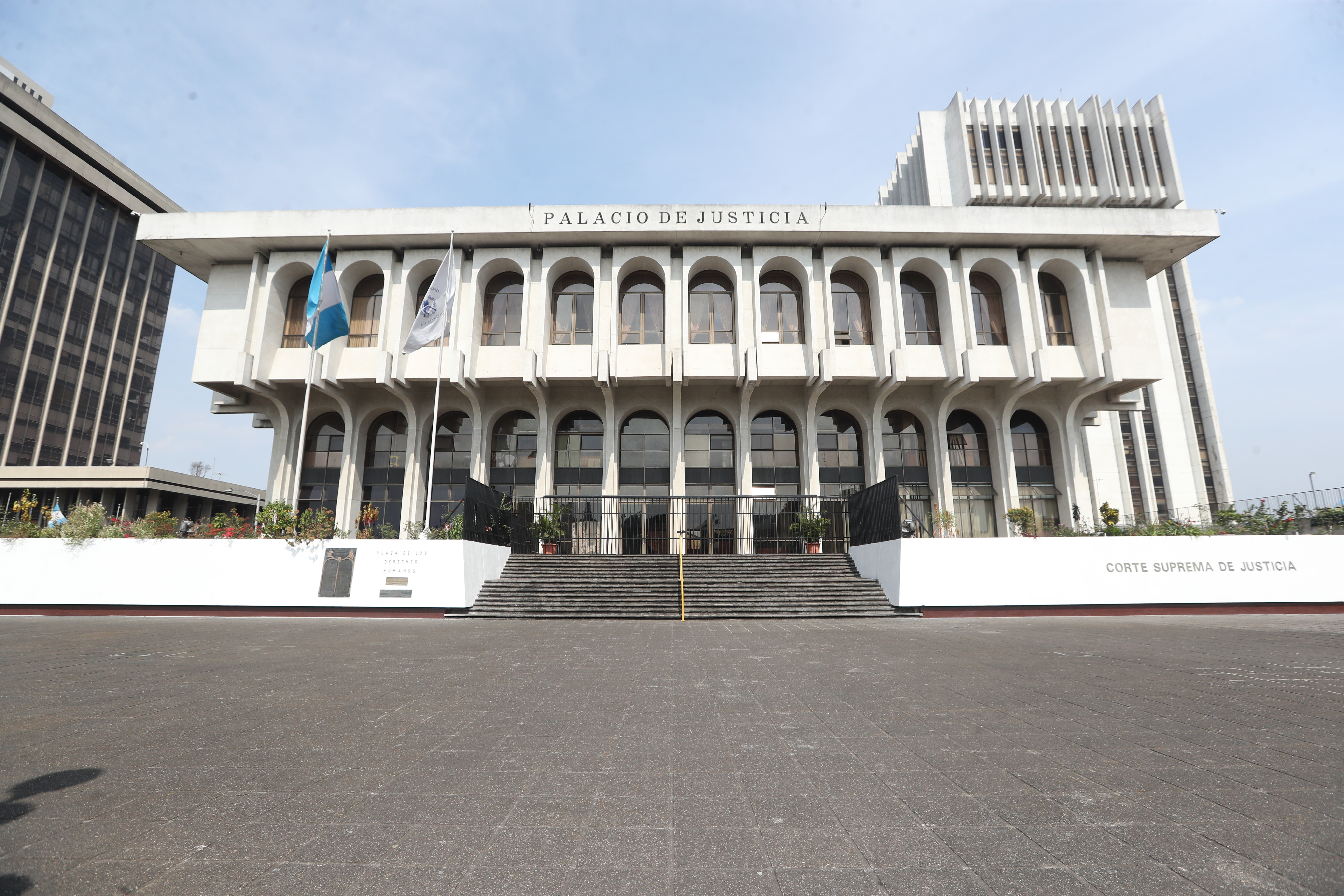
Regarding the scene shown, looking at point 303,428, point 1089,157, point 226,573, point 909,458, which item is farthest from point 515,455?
point 1089,157

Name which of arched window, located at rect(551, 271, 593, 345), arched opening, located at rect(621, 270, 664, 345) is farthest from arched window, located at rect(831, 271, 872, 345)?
arched window, located at rect(551, 271, 593, 345)

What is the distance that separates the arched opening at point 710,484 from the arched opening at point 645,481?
99 centimetres

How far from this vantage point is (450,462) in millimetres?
26344

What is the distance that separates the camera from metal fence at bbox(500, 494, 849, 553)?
23.3 metres

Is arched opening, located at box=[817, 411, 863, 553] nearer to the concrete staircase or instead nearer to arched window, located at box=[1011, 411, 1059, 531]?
the concrete staircase

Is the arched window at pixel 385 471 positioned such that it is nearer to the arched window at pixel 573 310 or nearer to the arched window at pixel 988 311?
the arched window at pixel 573 310

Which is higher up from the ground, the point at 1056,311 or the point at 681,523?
the point at 1056,311

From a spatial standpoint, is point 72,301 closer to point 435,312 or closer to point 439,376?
point 439,376

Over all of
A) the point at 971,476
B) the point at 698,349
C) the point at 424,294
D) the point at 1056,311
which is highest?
the point at 424,294

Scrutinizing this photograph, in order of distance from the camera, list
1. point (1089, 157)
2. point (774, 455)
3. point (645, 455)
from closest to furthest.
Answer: point (645, 455)
point (774, 455)
point (1089, 157)

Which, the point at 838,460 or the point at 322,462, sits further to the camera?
the point at 322,462

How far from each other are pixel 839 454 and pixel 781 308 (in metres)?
7.30

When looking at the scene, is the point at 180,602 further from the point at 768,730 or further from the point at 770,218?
the point at 770,218

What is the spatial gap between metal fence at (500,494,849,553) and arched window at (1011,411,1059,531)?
9.08 m
